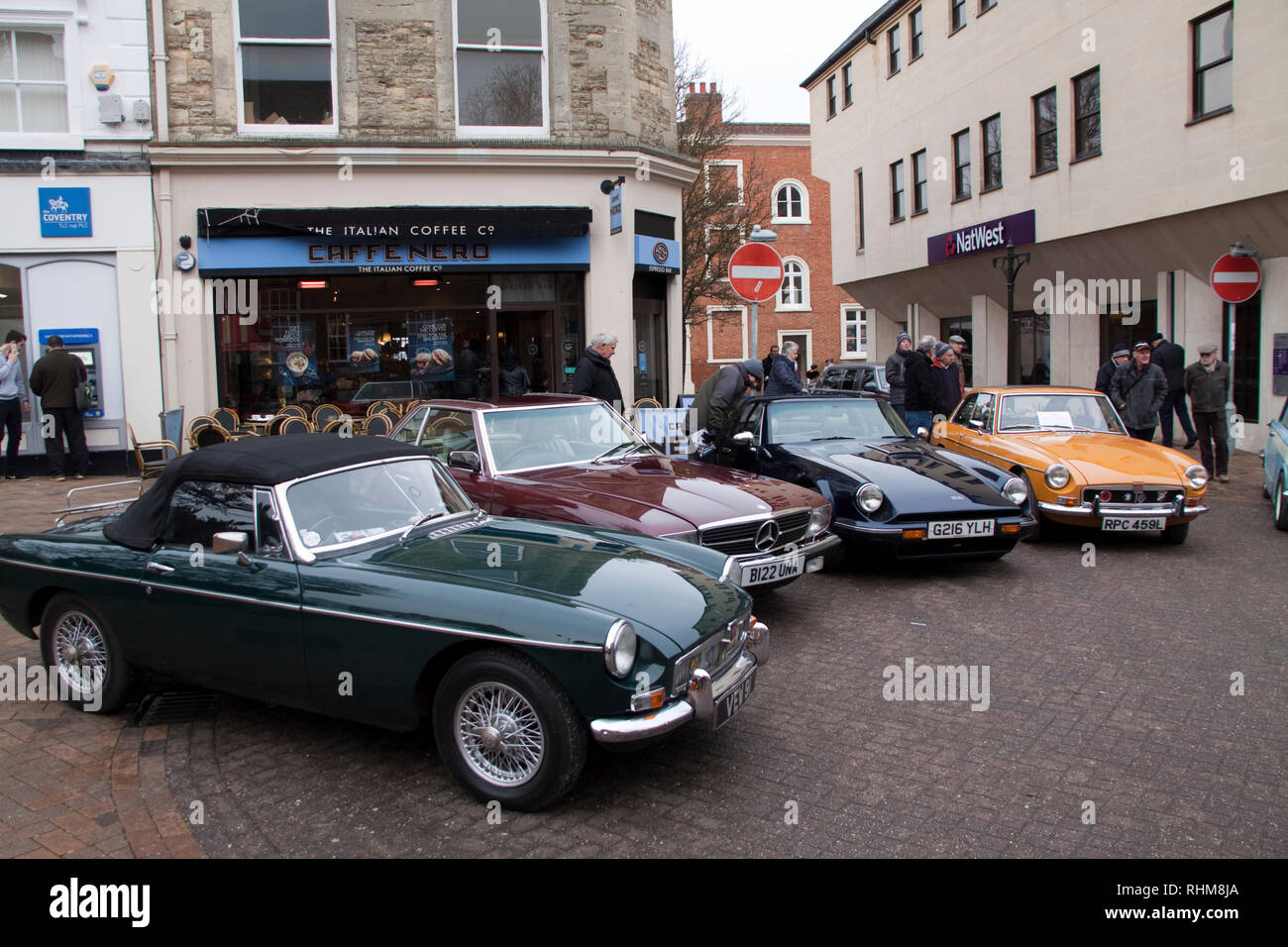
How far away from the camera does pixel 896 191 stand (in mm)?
28141

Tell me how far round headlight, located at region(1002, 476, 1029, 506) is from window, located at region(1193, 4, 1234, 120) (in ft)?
35.6

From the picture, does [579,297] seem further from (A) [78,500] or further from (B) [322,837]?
(B) [322,837]

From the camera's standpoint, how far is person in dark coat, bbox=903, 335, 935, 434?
12203 millimetres

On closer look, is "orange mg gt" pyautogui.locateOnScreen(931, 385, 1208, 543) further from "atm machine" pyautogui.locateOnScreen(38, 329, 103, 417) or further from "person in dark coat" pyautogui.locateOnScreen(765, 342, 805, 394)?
"atm machine" pyautogui.locateOnScreen(38, 329, 103, 417)

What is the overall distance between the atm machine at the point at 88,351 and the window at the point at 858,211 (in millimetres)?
22735

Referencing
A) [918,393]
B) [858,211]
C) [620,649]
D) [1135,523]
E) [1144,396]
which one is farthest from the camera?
[858,211]

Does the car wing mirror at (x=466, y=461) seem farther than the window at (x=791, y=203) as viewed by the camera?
No

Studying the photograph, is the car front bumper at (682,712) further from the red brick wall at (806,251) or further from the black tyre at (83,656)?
the red brick wall at (806,251)

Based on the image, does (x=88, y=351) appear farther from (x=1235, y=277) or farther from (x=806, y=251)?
(x=806, y=251)

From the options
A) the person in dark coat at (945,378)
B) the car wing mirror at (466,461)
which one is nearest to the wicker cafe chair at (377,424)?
the car wing mirror at (466,461)

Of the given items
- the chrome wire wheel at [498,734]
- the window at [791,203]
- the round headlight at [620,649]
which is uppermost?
the window at [791,203]

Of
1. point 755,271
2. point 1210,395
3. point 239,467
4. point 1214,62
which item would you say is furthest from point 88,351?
point 1214,62

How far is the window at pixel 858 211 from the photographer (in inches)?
1204

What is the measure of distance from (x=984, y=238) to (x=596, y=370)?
52.0 ft
